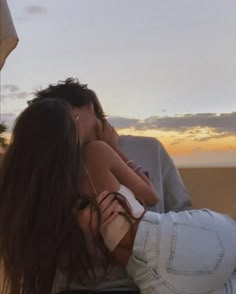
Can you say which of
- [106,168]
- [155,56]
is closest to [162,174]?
[106,168]

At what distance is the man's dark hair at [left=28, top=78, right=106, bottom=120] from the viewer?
2.24 meters

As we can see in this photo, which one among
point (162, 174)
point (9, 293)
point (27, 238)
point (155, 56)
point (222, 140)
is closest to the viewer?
point (27, 238)

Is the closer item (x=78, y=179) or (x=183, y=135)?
(x=78, y=179)

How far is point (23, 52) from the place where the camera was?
3764mm

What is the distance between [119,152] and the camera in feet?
7.09

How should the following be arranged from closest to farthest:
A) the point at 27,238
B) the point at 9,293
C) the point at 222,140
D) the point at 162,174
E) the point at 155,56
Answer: the point at 27,238 < the point at 9,293 < the point at 162,174 < the point at 222,140 < the point at 155,56

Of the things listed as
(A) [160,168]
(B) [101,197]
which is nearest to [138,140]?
(A) [160,168]

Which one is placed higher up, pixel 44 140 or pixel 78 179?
pixel 44 140

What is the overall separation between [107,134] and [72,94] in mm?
206

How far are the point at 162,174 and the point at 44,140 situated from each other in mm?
730

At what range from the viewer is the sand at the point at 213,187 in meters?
3.04

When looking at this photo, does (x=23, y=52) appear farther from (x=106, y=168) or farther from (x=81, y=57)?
(x=106, y=168)

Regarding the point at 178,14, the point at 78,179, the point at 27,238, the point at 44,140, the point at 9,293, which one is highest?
the point at 178,14

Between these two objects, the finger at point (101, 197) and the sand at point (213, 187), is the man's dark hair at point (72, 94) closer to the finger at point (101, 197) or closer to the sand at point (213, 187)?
the finger at point (101, 197)
